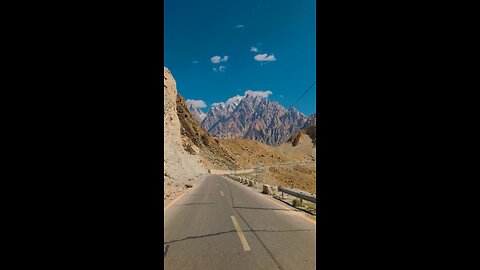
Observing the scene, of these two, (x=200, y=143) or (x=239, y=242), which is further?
(x=200, y=143)

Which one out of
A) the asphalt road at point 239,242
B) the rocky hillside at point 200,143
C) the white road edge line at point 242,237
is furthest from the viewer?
the rocky hillside at point 200,143

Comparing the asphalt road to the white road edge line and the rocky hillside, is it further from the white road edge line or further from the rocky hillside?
the rocky hillside

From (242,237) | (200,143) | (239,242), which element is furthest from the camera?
(200,143)

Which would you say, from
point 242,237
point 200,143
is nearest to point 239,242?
point 242,237

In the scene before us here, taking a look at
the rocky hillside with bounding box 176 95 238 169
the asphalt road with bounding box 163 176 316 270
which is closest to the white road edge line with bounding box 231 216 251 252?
the asphalt road with bounding box 163 176 316 270

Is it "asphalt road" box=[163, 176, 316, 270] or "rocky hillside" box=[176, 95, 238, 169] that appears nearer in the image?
"asphalt road" box=[163, 176, 316, 270]

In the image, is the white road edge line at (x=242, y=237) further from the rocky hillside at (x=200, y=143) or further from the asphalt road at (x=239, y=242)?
the rocky hillside at (x=200, y=143)

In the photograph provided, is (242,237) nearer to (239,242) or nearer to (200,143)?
(239,242)

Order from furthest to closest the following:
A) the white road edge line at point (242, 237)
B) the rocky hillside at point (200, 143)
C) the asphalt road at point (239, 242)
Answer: the rocky hillside at point (200, 143) < the white road edge line at point (242, 237) < the asphalt road at point (239, 242)

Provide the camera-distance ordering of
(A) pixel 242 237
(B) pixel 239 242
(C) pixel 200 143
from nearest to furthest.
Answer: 1. (B) pixel 239 242
2. (A) pixel 242 237
3. (C) pixel 200 143

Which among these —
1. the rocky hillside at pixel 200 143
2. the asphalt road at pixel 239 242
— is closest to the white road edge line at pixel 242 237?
the asphalt road at pixel 239 242
